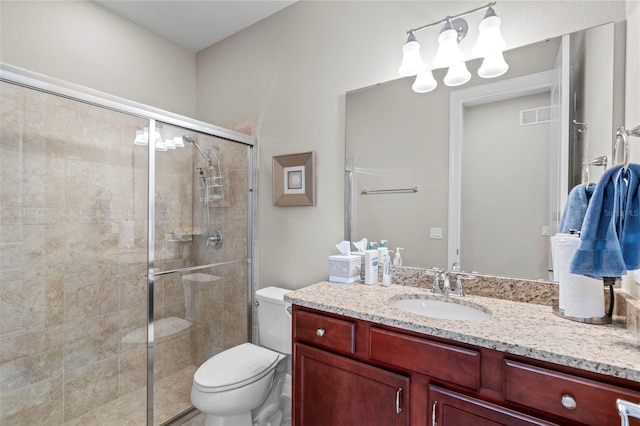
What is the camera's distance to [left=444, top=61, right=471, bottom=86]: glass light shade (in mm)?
1411

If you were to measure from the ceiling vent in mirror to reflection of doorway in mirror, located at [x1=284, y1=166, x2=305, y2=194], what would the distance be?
3.95 ft

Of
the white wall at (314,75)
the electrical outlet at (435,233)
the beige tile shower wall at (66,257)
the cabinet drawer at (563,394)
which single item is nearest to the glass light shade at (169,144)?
the beige tile shower wall at (66,257)

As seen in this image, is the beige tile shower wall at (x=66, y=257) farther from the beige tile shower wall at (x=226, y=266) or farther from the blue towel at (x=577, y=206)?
the blue towel at (x=577, y=206)

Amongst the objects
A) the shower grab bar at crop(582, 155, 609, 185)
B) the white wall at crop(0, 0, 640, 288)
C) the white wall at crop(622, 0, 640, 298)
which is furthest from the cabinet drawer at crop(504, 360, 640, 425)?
→ the white wall at crop(0, 0, 640, 288)

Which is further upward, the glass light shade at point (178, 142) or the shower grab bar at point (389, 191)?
the glass light shade at point (178, 142)

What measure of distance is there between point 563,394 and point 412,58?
56.7 inches

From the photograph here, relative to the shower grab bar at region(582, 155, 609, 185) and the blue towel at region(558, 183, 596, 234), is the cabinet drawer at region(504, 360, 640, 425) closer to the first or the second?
the blue towel at region(558, 183, 596, 234)

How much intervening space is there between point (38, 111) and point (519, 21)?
8.18 ft

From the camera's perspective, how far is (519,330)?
0.96 metres

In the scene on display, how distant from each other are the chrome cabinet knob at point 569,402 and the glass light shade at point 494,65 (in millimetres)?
1242

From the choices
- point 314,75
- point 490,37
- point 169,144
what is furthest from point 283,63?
point 490,37

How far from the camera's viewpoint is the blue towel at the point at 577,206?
1.08 meters

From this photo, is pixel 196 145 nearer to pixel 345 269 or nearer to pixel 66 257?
pixel 66 257

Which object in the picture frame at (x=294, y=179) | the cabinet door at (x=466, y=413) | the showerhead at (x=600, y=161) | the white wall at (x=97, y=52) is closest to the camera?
the cabinet door at (x=466, y=413)
